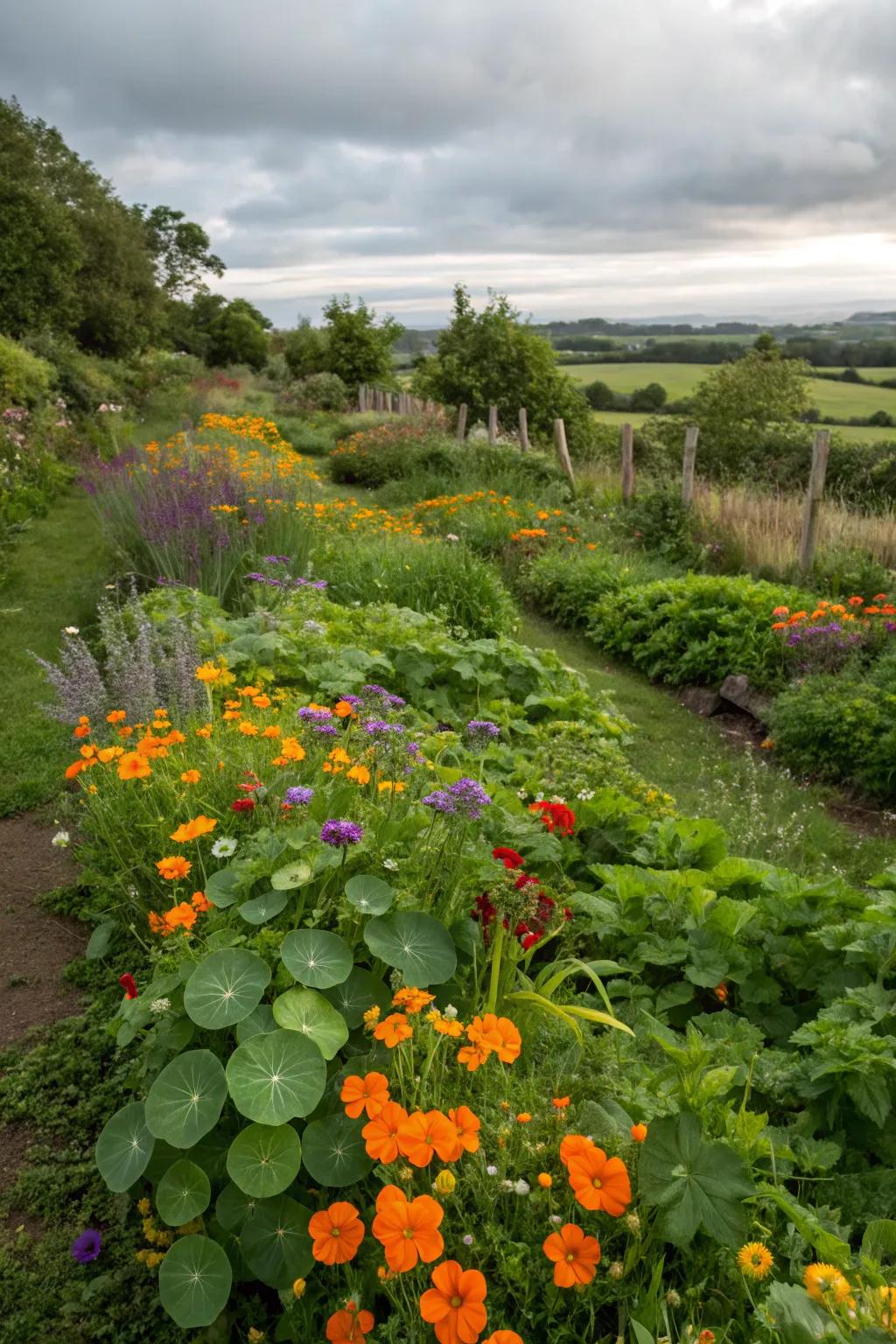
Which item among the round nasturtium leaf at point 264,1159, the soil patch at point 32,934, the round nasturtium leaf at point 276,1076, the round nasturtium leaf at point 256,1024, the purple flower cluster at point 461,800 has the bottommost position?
the soil patch at point 32,934

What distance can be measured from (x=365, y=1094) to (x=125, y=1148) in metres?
0.64

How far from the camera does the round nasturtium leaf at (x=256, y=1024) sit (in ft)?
6.31

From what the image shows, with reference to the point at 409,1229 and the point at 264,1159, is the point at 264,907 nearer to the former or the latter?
the point at 264,1159

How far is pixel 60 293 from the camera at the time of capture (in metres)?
18.2

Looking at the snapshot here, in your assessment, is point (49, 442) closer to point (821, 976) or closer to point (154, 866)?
point (154, 866)

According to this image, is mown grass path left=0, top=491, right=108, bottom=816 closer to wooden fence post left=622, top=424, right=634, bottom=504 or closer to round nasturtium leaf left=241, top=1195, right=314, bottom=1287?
round nasturtium leaf left=241, top=1195, right=314, bottom=1287

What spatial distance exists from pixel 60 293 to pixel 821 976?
20.4 m

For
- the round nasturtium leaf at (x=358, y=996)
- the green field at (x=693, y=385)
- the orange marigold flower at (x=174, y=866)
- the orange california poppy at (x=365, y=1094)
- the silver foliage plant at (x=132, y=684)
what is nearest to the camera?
the orange california poppy at (x=365, y=1094)

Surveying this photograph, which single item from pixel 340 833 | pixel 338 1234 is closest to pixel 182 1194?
pixel 338 1234

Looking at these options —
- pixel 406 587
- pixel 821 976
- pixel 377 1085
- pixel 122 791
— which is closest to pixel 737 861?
pixel 821 976

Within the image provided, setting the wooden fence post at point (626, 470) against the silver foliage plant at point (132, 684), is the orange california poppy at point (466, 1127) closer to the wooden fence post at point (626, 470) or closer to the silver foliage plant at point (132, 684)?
the silver foliage plant at point (132, 684)

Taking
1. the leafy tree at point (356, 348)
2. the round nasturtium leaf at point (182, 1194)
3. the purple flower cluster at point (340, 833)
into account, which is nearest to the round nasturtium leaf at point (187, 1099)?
the round nasturtium leaf at point (182, 1194)

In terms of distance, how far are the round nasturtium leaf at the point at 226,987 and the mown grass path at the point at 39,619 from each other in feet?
9.39

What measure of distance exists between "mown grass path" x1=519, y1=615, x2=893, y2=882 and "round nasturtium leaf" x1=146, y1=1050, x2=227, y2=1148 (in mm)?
3121
